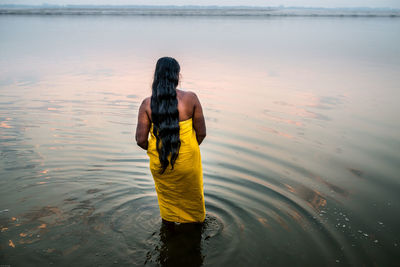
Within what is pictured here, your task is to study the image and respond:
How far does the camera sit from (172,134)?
3.20 m

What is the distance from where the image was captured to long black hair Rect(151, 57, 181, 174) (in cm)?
310

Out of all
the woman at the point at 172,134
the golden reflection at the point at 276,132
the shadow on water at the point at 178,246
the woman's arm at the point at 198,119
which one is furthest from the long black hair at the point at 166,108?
the golden reflection at the point at 276,132

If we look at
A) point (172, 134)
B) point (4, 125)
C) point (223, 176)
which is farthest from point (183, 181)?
point (4, 125)

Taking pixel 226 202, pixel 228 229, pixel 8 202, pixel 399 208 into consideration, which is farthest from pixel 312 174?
pixel 8 202

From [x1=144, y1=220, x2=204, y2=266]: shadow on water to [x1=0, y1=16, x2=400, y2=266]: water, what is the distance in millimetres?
15

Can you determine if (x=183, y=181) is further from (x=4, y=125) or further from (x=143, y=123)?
(x=4, y=125)

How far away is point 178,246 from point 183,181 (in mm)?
765

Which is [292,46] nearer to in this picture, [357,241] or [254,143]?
[254,143]

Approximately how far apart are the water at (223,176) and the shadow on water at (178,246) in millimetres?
15

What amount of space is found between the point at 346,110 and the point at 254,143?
3410mm

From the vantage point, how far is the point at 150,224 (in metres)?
4.00

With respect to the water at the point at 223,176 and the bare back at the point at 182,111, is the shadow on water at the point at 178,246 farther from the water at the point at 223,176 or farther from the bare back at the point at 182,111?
the bare back at the point at 182,111

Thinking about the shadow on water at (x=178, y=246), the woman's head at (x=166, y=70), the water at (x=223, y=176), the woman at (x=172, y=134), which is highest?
the woman's head at (x=166, y=70)

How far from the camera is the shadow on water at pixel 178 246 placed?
3.44 meters
